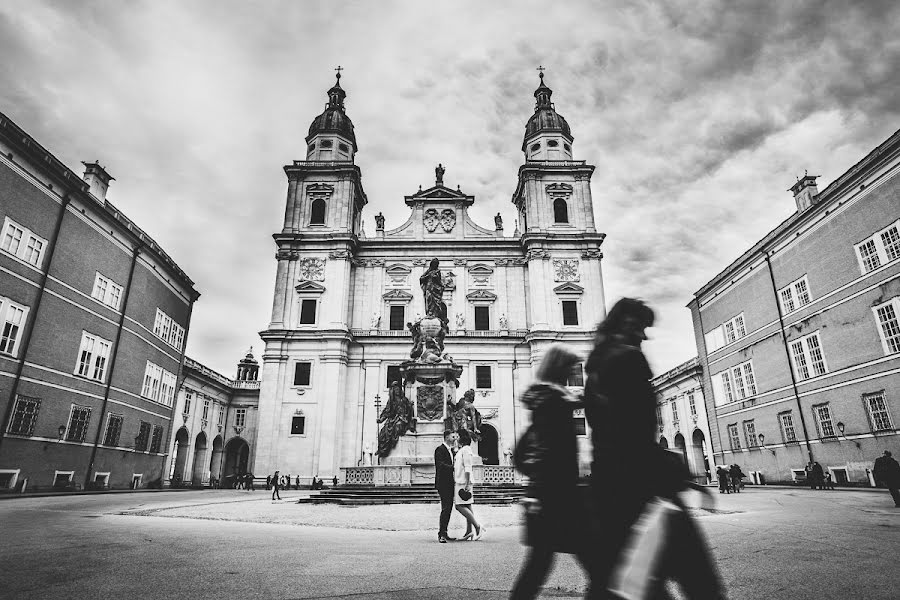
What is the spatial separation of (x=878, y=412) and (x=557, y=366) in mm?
25014

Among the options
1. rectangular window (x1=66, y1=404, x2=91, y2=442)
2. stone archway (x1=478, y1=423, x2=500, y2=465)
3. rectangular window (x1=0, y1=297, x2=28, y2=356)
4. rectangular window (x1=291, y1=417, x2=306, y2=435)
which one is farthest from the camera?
stone archway (x1=478, y1=423, x2=500, y2=465)

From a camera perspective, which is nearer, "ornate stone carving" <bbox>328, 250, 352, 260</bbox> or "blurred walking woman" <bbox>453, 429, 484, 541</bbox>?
"blurred walking woman" <bbox>453, 429, 484, 541</bbox>

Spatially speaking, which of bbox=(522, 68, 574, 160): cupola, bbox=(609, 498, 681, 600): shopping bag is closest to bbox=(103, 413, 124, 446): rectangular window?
bbox=(609, 498, 681, 600): shopping bag

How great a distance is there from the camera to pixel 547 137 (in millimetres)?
44250

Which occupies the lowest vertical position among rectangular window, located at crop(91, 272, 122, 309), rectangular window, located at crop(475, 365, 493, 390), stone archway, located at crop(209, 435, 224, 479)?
stone archway, located at crop(209, 435, 224, 479)

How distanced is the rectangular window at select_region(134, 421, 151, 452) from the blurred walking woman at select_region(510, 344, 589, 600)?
32.1 meters

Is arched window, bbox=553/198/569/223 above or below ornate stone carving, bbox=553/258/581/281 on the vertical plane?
above

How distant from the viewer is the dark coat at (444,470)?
27.8 feet

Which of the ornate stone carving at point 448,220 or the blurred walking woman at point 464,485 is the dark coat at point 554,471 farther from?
the ornate stone carving at point 448,220

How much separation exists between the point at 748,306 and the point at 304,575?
3291 cm

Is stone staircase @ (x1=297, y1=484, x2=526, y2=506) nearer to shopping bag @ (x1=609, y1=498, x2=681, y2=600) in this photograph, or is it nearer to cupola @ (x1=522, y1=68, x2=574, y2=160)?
shopping bag @ (x1=609, y1=498, x2=681, y2=600)

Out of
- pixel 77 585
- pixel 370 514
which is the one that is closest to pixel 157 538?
pixel 77 585

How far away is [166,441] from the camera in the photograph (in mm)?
34188

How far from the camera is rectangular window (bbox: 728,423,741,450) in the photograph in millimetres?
33059
